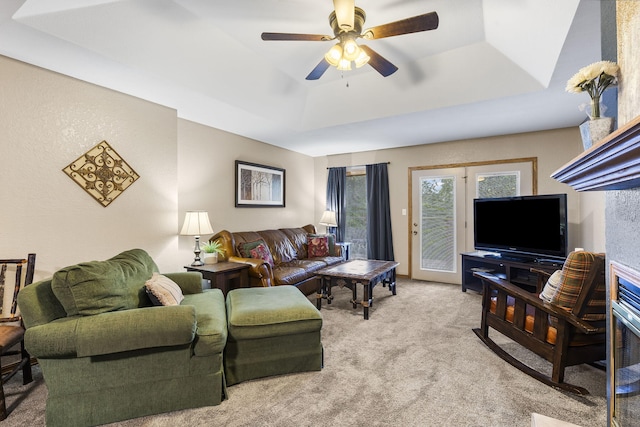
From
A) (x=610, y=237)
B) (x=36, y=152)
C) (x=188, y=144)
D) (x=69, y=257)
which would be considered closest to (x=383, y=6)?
(x=610, y=237)

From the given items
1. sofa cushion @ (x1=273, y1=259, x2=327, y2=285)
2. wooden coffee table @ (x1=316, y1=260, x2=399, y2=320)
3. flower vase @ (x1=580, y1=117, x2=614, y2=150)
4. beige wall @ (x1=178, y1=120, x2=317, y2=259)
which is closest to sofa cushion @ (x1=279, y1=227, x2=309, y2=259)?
beige wall @ (x1=178, y1=120, x2=317, y2=259)

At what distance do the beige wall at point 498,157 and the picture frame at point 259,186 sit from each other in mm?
1221

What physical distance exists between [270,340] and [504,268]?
356 centimetres

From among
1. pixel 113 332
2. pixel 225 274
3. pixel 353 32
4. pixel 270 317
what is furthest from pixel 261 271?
pixel 353 32

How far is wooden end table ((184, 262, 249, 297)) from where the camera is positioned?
3176 mm

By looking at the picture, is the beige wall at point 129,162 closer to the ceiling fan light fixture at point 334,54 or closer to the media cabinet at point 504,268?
the media cabinet at point 504,268

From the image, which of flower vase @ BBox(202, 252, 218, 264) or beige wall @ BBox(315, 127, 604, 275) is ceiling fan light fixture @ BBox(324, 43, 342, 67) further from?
beige wall @ BBox(315, 127, 604, 275)

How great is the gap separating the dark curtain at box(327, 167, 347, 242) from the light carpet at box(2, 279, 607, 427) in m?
3.15

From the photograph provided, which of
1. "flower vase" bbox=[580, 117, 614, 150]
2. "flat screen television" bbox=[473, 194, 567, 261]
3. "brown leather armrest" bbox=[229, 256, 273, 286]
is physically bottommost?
"brown leather armrest" bbox=[229, 256, 273, 286]

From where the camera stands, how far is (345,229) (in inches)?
233

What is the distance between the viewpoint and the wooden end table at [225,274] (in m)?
3.18

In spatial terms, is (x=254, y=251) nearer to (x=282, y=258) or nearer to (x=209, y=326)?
(x=282, y=258)

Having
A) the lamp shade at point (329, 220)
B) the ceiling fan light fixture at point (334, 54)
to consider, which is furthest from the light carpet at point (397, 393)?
the lamp shade at point (329, 220)

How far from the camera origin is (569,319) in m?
1.84
